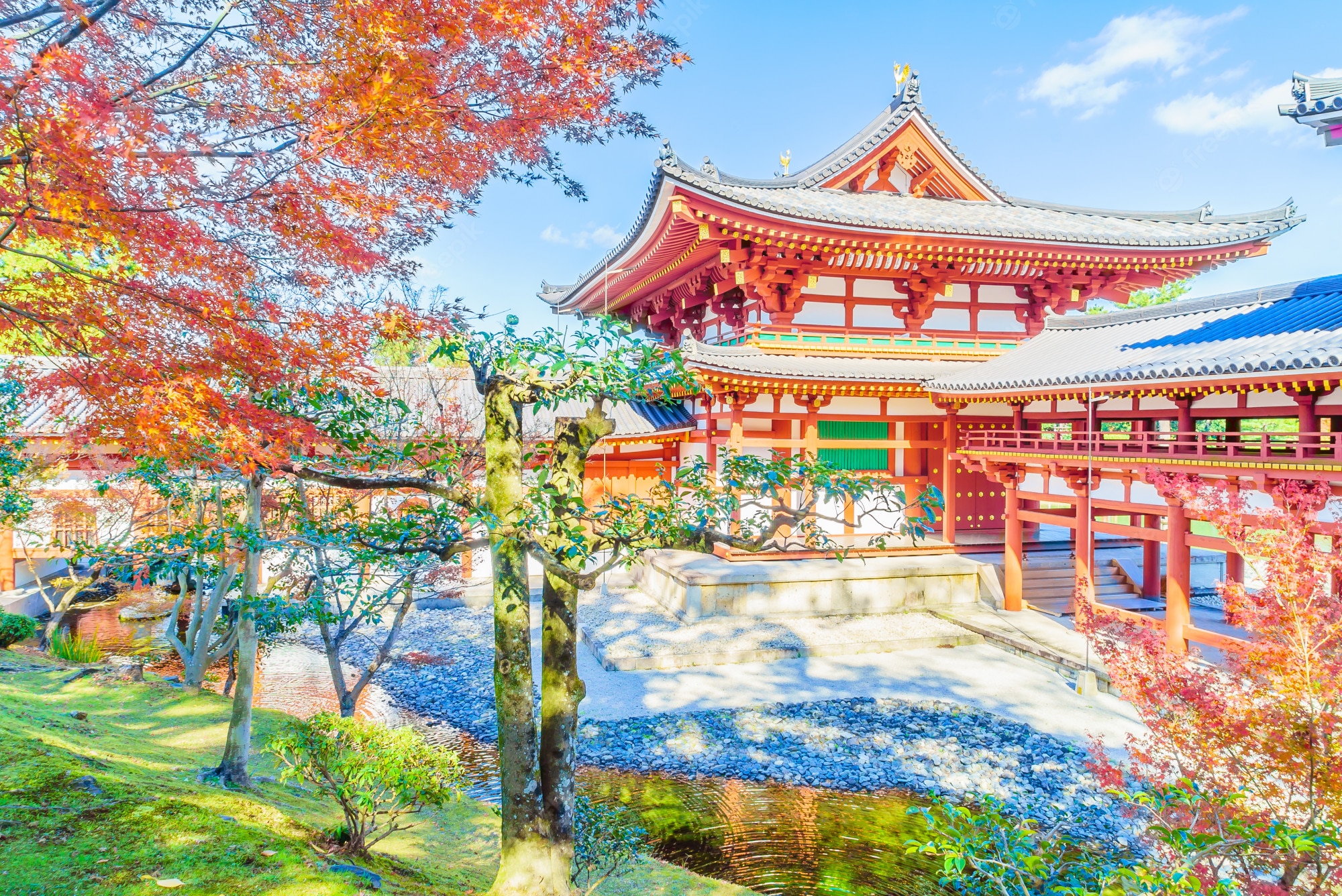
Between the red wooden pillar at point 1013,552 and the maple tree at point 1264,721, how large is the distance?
6088 millimetres

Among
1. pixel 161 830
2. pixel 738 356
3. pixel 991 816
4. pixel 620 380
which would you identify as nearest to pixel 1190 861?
pixel 991 816

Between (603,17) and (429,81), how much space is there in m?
2.22

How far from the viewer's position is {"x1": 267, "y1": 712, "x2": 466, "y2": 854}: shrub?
4543mm

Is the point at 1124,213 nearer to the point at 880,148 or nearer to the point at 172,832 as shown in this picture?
the point at 880,148

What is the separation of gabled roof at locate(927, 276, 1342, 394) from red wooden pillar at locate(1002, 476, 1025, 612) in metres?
2.30

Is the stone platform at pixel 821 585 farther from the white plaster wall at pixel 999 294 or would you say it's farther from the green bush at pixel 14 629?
the green bush at pixel 14 629

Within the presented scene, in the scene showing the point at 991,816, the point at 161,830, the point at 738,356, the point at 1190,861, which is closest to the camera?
the point at 1190,861

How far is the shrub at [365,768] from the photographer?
4543 mm

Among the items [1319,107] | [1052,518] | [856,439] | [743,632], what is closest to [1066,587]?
[1052,518]

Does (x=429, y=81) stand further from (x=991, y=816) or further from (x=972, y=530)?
(x=972, y=530)

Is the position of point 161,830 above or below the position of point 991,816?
below

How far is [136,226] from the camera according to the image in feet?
11.0

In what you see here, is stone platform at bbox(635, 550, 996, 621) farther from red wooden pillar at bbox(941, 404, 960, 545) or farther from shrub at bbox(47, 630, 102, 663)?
shrub at bbox(47, 630, 102, 663)

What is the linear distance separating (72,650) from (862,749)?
13694mm
